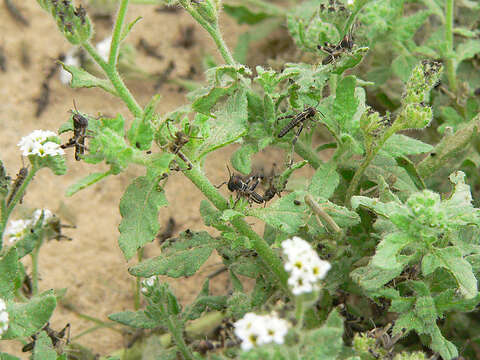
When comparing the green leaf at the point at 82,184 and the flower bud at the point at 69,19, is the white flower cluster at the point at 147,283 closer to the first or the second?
the green leaf at the point at 82,184

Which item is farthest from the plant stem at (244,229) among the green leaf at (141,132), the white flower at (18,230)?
the white flower at (18,230)

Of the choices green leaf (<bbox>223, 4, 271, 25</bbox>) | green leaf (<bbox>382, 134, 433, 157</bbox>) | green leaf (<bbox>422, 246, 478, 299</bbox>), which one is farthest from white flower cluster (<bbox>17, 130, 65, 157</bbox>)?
green leaf (<bbox>223, 4, 271, 25</bbox>)

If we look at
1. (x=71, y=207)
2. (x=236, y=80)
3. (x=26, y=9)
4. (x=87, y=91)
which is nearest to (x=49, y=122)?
(x=87, y=91)

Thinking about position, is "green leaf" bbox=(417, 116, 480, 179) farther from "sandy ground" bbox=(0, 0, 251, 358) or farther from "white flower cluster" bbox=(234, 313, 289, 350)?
"white flower cluster" bbox=(234, 313, 289, 350)

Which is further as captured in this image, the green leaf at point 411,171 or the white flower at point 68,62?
the white flower at point 68,62

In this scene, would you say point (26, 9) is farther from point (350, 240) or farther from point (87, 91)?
point (350, 240)

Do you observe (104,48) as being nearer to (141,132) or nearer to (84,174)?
(84,174)
